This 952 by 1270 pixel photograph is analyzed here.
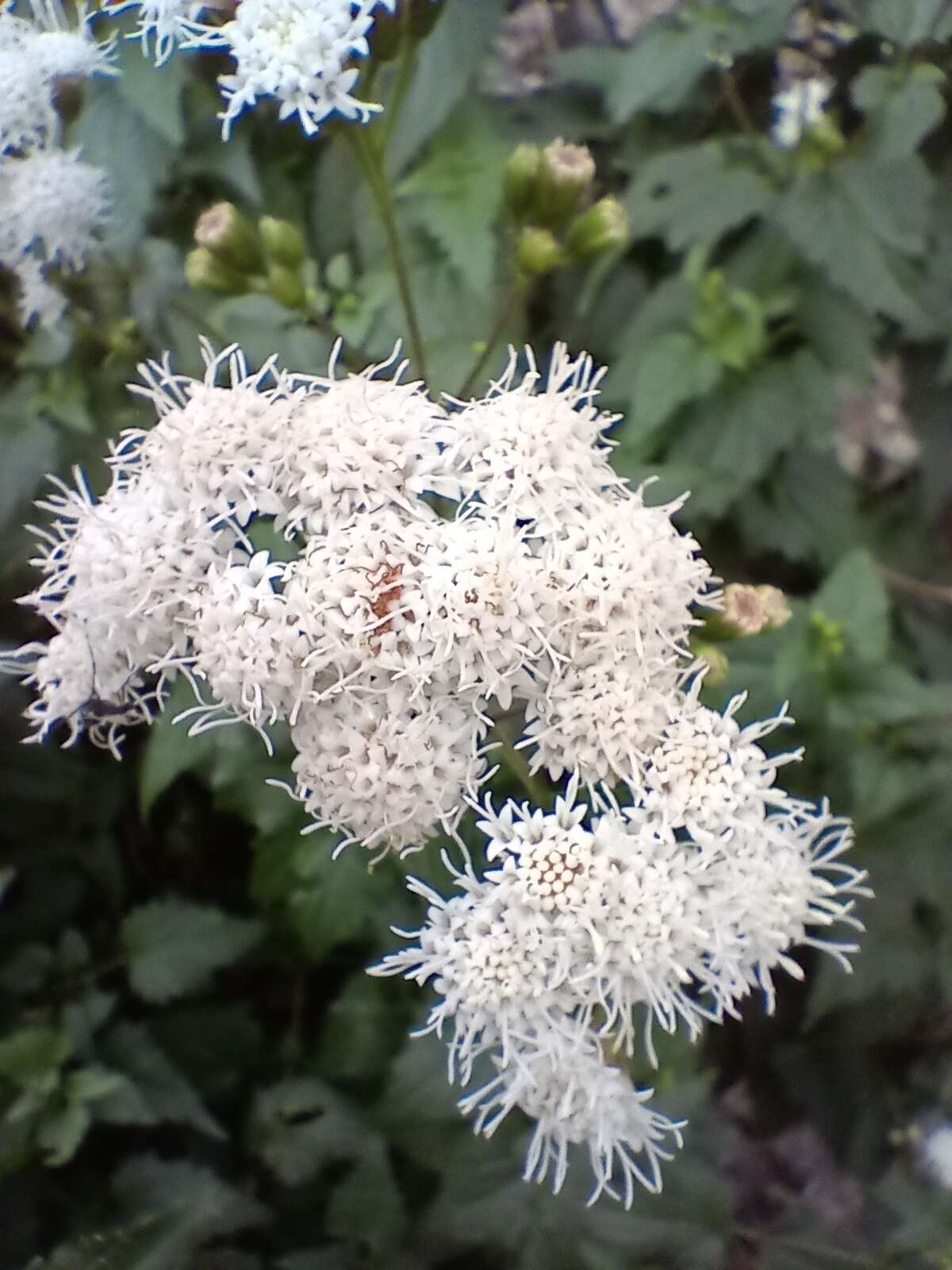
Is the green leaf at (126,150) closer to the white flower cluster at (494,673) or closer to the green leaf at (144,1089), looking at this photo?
the white flower cluster at (494,673)

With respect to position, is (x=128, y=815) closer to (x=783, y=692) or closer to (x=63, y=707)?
(x=63, y=707)

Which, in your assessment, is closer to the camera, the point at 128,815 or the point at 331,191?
the point at 331,191

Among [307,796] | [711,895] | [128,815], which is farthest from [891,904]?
[128,815]

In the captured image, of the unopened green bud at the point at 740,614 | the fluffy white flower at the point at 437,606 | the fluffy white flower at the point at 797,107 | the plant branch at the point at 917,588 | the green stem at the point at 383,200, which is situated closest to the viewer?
the fluffy white flower at the point at 437,606

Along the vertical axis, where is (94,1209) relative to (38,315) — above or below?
below

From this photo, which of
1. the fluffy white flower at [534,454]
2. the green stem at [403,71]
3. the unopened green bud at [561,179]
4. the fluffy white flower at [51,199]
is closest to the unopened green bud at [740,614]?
the fluffy white flower at [534,454]
